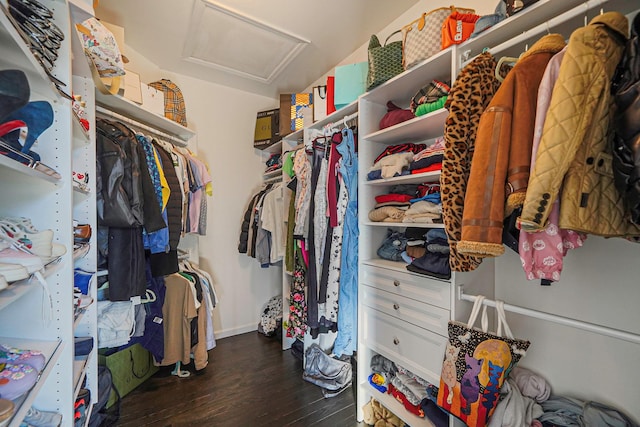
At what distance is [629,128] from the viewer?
60 centimetres

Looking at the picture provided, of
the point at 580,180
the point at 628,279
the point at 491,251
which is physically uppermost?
the point at 580,180

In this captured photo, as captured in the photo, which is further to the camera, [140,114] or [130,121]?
[140,114]

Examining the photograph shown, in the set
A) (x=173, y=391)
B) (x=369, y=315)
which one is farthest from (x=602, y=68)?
(x=173, y=391)

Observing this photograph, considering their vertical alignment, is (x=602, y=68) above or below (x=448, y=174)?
above

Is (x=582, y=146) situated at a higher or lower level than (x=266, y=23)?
lower

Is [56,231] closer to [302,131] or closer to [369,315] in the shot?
[369,315]

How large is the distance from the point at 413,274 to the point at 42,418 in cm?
150

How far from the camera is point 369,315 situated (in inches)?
65.9

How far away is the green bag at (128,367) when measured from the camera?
5.71 ft

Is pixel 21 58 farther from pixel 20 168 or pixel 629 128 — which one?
pixel 629 128

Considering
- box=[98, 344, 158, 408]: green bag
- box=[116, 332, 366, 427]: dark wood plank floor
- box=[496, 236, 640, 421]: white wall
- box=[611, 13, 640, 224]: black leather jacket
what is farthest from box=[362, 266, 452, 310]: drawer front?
box=[98, 344, 158, 408]: green bag

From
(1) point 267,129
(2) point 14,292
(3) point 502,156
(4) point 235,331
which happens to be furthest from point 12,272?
(4) point 235,331

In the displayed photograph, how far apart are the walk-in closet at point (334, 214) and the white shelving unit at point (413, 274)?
13mm

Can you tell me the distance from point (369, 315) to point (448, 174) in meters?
1.07
